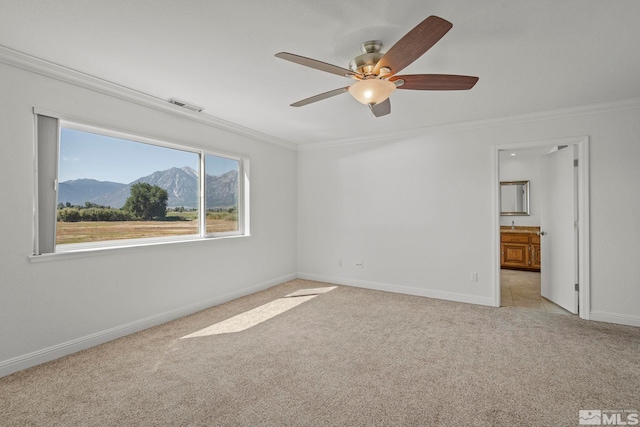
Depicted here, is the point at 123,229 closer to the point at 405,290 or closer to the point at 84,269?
the point at 84,269

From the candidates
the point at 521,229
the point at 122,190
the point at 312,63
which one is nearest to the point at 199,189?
the point at 122,190

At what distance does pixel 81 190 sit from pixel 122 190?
0.37m

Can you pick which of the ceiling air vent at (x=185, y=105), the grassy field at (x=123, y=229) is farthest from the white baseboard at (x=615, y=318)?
the ceiling air vent at (x=185, y=105)

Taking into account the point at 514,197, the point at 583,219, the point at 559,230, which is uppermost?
the point at 514,197

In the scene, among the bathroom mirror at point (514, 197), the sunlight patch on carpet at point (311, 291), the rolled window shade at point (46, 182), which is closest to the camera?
the rolled window shade at point (46, 182)

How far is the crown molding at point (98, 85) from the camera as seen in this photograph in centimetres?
222

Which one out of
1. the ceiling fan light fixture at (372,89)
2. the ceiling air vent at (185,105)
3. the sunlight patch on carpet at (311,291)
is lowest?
the sunlight patch on carpet at (311,291)

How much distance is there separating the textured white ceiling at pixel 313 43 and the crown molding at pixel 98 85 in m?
0.09

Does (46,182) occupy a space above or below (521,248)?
above

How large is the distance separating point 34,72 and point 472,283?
4.99 metres

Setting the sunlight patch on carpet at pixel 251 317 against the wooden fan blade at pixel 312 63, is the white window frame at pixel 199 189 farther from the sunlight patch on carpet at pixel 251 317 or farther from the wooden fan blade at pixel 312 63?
the wooden fan blade at pixel 312 63

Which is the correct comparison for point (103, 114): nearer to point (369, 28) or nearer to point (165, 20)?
point (165, 20)

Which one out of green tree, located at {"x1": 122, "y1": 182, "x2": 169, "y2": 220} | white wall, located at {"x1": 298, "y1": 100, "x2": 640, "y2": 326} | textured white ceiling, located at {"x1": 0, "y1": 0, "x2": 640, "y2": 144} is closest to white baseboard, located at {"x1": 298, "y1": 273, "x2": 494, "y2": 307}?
white wall, located at {"x1": 298, "y1": 100, "x2": 640, "y2": 326}

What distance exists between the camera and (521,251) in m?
5.96
